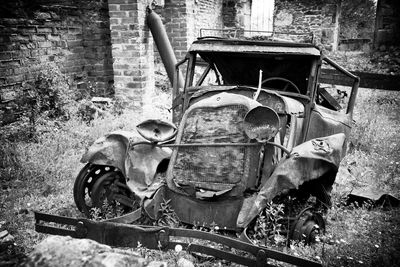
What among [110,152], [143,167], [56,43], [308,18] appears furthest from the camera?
[308,18]

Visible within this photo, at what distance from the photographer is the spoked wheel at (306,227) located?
8.87 feet

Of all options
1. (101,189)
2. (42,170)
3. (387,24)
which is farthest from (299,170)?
(387,24)

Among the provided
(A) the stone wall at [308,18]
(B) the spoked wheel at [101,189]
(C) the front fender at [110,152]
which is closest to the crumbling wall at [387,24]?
(A) the stone wall at [308,18]

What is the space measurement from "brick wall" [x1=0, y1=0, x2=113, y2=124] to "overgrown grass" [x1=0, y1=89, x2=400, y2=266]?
1081mm

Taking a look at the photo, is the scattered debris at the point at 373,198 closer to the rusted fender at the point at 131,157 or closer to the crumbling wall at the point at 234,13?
the rusted fender at the point at 131,157

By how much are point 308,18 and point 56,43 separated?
10.4m

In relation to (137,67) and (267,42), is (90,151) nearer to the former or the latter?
(267,42)

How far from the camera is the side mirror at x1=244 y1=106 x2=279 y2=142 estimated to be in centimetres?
262

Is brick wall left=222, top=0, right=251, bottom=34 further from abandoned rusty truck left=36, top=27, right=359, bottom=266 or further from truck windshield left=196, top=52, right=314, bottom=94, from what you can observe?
abandoned rusty truck left=36, top=27, right=359, bottom=266

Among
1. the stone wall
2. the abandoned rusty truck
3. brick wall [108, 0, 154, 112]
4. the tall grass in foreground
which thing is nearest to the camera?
the abandoned rusty truck

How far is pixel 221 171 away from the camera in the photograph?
Result: 9.39 feet

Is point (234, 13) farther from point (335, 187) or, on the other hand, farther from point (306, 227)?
point (306, 227)

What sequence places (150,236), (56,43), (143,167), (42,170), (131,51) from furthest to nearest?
(131,51)
(56,43)
(42,170)
(143,167)
(150,236)

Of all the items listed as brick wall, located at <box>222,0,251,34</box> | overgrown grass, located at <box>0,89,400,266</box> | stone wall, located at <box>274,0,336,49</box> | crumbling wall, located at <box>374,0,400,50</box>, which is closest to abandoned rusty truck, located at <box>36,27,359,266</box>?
overgrown grass, located at <box>0,89,400,266</box>
